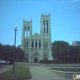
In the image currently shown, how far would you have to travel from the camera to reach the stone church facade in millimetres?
90581

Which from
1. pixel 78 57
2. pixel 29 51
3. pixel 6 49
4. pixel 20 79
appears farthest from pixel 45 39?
pixel 20 79

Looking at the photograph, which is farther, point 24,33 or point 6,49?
point 24,33

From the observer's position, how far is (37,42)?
9225 centimetres

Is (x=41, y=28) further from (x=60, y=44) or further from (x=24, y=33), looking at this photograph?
(x=60, y=44)

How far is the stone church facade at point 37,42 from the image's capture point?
90.6m

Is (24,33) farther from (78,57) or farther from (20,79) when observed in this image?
(20,79)

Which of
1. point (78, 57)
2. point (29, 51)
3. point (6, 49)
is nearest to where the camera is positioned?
point (6, 49)

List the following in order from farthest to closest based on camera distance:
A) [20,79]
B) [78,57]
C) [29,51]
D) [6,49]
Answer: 1. [29,51]
2. [78,57]
3. [6,49]
4. [20,79]

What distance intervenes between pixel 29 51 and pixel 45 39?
10787 mm

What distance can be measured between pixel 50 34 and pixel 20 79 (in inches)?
3113

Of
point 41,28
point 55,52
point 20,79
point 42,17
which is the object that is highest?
point 42,17

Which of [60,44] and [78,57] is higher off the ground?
[60,44]

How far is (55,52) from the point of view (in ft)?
240

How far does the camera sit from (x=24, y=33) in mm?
91750
